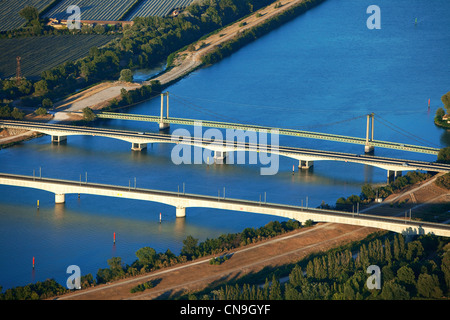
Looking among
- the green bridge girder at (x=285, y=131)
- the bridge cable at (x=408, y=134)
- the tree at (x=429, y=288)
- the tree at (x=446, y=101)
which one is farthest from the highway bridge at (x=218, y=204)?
the tree at (x=446, y=101)

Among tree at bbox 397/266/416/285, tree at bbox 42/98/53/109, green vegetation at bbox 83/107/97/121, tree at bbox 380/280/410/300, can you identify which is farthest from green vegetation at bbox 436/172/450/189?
tree at bbox 42/98/53/109

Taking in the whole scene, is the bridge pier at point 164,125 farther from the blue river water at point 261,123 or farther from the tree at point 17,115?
the tree at point 17,115

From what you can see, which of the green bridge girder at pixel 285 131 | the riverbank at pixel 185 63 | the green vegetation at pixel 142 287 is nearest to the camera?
the green vegetation at pixel 142 287

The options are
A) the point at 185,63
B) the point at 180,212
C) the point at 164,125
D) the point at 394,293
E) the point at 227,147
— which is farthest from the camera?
the point at 185,63

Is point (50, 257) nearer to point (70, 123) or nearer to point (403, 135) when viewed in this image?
point (70, 123)

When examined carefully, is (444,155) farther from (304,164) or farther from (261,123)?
(261,123)

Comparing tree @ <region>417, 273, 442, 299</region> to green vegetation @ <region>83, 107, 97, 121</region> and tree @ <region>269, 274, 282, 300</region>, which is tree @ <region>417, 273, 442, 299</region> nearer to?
tree @ <region>269, 274, 282, 300</region>

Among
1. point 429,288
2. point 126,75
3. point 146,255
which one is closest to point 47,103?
point 126,75

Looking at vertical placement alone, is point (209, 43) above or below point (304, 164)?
above
